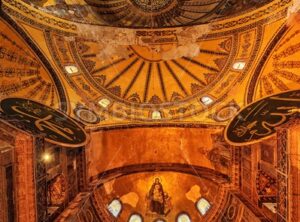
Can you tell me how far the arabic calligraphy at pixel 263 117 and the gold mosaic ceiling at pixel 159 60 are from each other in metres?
2.60

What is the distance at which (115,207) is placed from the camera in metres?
11.5

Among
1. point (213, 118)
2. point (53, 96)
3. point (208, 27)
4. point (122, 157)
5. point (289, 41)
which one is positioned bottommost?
point (122, 157)

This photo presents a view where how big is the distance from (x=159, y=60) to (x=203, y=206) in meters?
6.03

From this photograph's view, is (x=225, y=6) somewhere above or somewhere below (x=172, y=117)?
above

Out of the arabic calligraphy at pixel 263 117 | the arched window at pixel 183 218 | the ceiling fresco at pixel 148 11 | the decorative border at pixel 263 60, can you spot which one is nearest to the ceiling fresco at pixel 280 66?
the decorative border at pixel 263 60

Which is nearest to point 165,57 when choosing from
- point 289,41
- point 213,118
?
point 213,118

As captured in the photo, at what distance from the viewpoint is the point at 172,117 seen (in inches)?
437

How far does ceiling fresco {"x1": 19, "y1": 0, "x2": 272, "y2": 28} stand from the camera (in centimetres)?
875

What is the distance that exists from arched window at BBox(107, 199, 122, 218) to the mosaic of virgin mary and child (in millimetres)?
1276

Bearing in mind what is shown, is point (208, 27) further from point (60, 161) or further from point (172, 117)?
point (60, 161)

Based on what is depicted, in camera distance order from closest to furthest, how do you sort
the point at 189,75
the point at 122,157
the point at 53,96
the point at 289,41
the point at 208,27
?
the point at 289,41 → the point at 208,27 → the point at 53,96 → the point at 189,75 → the point at 122,157

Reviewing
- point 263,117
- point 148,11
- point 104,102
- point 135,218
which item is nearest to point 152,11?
point 148,11

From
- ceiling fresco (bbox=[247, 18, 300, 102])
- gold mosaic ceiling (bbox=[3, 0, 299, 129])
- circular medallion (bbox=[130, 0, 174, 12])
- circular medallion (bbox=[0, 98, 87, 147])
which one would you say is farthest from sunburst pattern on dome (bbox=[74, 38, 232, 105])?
circular medallion (bbox=[0, 98, 87, 147])

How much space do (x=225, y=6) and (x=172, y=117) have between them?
4.39m
